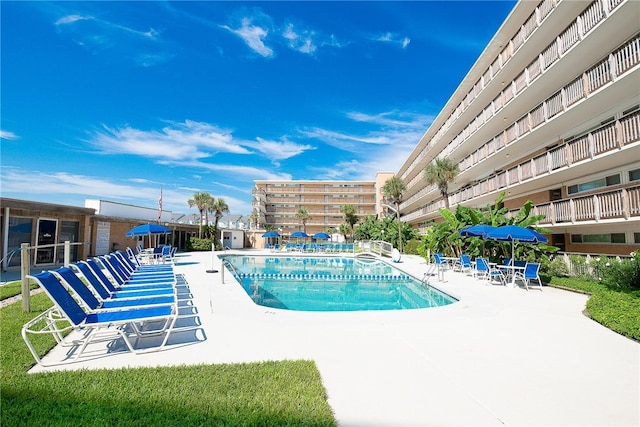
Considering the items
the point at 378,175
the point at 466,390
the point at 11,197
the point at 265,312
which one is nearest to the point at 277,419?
the point at 466,390

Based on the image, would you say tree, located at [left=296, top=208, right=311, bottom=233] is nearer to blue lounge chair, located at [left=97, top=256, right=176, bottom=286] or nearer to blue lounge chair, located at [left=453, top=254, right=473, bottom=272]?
blue lounge chair, located at [left=453, top=254, right=473, bottom=272]

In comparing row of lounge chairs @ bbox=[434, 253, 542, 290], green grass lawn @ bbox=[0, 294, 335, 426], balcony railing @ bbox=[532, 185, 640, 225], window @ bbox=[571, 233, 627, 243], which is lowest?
green grass lawn @ bbox=[0, 294, 335, 426]

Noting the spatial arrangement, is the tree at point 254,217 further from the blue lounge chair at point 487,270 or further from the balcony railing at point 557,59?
the blue lounge chair at point 487,270

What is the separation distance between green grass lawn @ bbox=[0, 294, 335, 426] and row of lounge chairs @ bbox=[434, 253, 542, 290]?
1030cm

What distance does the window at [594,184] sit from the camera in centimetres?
1341

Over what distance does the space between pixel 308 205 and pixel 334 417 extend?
67071 millimetres

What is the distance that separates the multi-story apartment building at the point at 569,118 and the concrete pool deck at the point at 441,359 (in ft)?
26.6

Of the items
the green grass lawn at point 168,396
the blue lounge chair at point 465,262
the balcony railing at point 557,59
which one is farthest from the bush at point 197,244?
the green grass lawn at point 168,396

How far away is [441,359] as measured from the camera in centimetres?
444

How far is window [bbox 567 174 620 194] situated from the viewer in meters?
13.4

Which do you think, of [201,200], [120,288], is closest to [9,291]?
[120,288]

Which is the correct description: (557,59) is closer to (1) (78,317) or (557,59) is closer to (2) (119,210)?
(1) (78,317)

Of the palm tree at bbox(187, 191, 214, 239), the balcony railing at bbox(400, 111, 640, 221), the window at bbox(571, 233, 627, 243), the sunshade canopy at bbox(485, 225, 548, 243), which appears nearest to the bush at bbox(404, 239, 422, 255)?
the balcony railing at bbox(400, 111, 640, 221)

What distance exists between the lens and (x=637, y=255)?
9102mm
